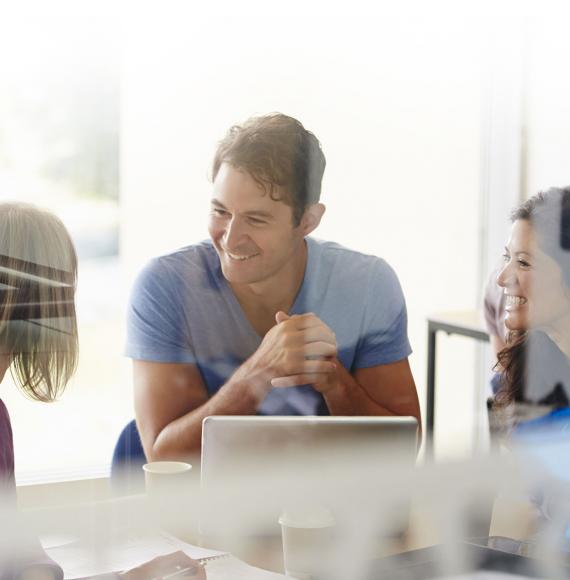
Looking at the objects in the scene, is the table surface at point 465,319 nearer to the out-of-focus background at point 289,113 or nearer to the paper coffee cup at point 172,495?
the out-of-focus background at point 289,113

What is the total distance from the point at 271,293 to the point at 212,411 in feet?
0.37

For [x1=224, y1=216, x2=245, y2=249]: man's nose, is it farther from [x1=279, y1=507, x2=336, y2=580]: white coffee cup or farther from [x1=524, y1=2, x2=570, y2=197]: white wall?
[x1=524, y1=2, x2=570, y2=197]: white wall

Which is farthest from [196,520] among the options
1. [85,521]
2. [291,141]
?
[291,141]

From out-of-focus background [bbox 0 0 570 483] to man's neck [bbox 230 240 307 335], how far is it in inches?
1.8

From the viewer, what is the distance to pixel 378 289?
28.6 inches

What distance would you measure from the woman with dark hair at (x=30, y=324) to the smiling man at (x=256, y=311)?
71mm

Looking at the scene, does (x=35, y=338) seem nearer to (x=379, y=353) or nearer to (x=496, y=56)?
(x=379, y=353)

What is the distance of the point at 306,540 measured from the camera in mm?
610

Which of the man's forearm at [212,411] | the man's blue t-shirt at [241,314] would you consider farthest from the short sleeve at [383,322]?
the man's forearm at [212,411]

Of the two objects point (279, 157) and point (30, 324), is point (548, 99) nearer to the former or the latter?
point (279, 157)

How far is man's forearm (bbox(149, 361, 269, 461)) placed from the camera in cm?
64

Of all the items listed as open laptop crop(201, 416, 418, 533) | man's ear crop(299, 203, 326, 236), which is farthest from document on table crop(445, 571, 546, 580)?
man's ear crop(299, 203, 326, 236)

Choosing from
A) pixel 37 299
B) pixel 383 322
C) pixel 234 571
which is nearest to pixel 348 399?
pixel 383 322

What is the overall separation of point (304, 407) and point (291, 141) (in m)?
0.23
